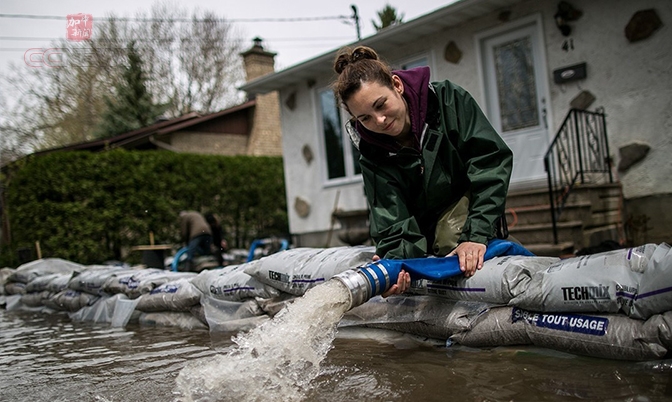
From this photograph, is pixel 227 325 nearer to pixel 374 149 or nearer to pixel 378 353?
pixel 378 353

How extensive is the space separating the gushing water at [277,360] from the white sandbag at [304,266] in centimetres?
68

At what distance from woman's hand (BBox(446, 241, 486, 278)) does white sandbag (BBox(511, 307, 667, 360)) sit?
0.90ft

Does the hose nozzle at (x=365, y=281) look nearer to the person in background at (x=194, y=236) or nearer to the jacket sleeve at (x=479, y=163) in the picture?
the jacket sleeve at (x=479, y=163)

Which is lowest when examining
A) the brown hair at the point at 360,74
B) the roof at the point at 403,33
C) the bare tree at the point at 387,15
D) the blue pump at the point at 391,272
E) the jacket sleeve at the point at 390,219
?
the blue pump at the point at 391,272

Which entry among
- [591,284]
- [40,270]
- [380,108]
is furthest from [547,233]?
[40,270]

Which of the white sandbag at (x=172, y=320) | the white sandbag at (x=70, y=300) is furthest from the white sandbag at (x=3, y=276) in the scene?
the white sandbag at (x=172, y=320)

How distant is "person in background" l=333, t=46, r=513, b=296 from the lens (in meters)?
2.42

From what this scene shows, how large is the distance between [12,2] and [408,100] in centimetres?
1415

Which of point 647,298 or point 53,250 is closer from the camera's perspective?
point 647,298

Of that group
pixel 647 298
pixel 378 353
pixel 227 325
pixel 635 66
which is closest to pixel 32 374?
pixel 227 325

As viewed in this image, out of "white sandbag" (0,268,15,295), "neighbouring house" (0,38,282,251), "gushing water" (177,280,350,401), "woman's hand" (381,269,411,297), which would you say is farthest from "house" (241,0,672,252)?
"neighbouring house" (0,38,282,251)

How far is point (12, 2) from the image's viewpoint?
1309cm

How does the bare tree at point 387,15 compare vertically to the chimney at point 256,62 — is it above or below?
above

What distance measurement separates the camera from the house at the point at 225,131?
14391 mm
